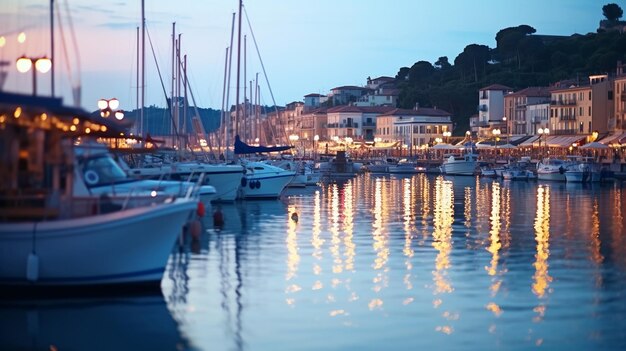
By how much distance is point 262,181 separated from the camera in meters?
60.2

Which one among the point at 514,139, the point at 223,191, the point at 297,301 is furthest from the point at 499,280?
the point at 514,139

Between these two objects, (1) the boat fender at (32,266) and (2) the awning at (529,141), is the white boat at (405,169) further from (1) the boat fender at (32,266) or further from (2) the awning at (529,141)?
(1) the boat fender at (32,266)

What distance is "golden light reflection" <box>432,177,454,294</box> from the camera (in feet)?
86.9

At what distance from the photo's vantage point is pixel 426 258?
31.5 m

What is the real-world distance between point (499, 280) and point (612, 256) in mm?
7194

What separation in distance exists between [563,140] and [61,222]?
12240 centimetres

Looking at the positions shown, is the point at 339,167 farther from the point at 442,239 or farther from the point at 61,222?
the point at 61,222

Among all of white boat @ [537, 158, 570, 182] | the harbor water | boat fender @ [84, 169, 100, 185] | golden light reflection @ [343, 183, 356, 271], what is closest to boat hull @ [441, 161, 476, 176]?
white boat @ [537, 158, 570, 182]

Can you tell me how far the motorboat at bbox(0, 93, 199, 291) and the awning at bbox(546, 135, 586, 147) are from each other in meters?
116

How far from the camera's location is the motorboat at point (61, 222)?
22.4 m

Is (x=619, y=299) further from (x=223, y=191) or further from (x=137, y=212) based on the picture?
(x=223, y=191)

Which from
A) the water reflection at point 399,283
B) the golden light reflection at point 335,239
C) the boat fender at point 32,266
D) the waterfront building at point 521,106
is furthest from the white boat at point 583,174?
the boat fender at point 32,266

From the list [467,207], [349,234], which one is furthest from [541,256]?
[467,207]

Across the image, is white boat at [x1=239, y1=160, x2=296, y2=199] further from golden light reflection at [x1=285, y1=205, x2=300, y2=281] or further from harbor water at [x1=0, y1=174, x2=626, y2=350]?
harbor water at [x1=0, y1=174, x2=626, y2=350]
